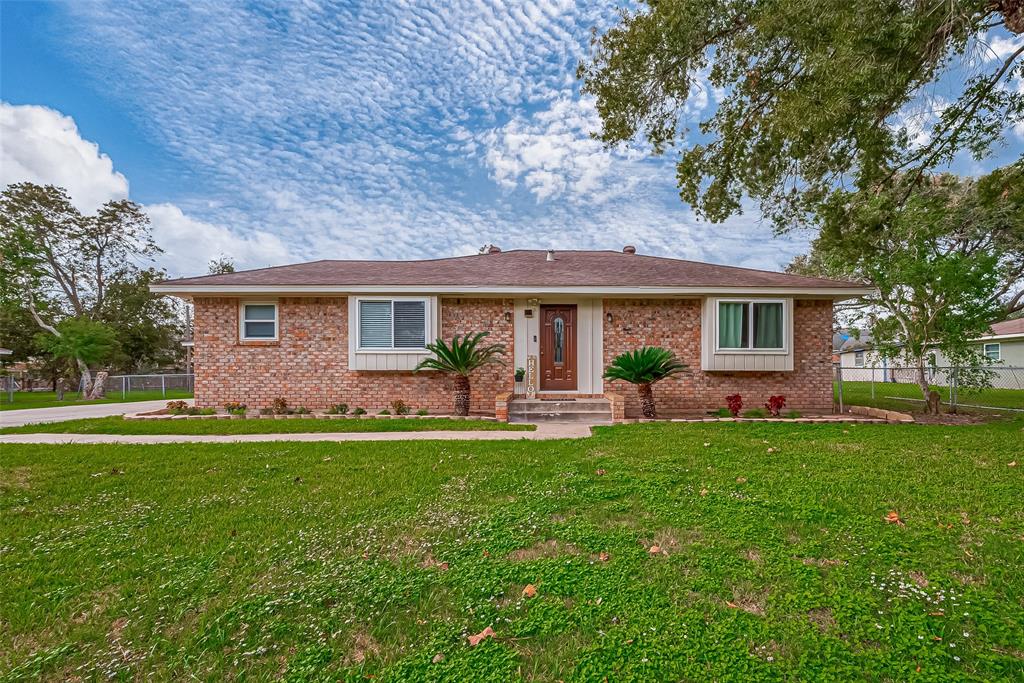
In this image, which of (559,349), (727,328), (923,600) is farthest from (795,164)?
(923,600)

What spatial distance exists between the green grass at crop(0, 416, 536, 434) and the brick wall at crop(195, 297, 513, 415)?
1.26m

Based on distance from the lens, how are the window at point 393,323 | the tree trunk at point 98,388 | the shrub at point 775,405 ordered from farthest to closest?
1. the tree trunk at point 98,388
2. the window at point 393,323
3. the shrub at point 775,405

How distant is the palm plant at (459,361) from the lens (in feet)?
29.2

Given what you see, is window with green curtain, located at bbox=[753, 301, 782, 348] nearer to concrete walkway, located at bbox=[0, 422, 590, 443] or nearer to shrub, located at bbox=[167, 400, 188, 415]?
concrete walkway, located at bbox=[0, 422, 590, 443]

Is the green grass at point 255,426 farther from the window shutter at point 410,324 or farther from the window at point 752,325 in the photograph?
the window at point 752,325

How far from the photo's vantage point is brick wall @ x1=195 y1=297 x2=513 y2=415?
9.66m

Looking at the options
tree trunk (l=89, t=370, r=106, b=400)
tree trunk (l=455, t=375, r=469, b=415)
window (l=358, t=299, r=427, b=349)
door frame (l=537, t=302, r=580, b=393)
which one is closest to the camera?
tree trunk (l=455, t=375, r=469, b=415)

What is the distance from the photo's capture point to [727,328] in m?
9.45

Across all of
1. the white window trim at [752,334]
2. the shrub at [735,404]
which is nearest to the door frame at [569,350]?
the white window trim at [752,334]

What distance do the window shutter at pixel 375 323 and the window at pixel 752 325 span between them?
7192 millimetres

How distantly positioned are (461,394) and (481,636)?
23.1 ft

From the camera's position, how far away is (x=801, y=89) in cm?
883

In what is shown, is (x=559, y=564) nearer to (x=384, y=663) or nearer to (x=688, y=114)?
(x=384, y=663)

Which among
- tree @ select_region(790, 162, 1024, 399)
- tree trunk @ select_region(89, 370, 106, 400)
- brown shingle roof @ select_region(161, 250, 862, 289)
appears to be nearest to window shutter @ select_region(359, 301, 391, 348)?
brown shingle roof @ select_region(161, 250, 862, 289)
